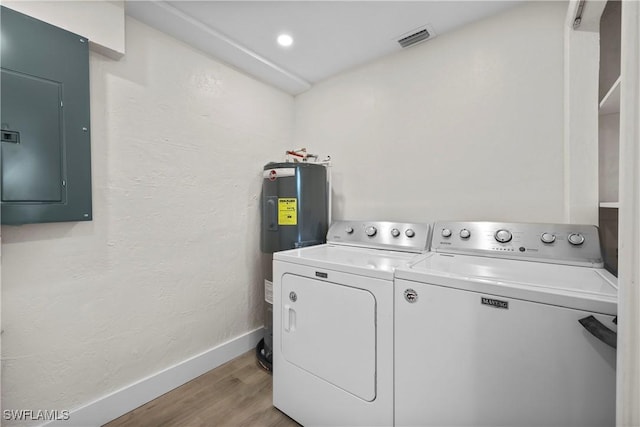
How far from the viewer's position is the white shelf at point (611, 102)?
1087mm

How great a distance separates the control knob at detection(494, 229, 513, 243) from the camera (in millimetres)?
1311

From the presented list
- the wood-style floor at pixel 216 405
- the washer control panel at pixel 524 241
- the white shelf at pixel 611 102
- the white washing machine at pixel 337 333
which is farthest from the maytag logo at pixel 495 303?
the wood-style floor at pixel 216 405

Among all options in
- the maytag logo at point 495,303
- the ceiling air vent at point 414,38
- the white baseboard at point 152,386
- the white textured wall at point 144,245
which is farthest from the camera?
the ceiling air vent at point 414,38

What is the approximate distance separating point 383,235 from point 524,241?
2.32 ft

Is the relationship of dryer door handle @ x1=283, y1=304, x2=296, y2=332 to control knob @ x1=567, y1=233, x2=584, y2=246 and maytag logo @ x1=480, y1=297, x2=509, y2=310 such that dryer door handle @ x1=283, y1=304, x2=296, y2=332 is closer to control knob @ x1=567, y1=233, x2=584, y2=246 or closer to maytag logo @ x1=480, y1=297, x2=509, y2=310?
maytag logo @ x1=480, y1=297, x2=509, y2=310

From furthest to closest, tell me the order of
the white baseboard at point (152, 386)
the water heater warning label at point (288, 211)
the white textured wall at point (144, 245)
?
the water heater warning label at point (288, 211), the white baseboard at point (152, 386), the white textured wall at point (144, 245)

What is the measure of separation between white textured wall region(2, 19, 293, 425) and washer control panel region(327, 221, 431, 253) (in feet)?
2.36

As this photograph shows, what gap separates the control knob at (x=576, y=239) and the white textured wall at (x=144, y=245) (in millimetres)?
1885

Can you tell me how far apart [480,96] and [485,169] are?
1.44 feet

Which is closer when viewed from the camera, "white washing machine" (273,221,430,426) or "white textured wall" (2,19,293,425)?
"white washing machine" (273,221,430,426)

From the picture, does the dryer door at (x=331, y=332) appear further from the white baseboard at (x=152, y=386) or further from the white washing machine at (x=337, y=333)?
the white baseboard at (x=152, y=386)

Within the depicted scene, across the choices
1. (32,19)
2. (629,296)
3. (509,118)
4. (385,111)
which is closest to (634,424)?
(629,296)

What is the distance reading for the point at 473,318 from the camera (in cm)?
91

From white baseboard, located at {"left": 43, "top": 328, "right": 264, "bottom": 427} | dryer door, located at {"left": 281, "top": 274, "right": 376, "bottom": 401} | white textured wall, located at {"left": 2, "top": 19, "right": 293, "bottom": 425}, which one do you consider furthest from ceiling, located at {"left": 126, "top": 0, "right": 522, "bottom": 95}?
white baseboard, located at {"left": 43, "top": 328, "right": 264, "bottom": 427}
